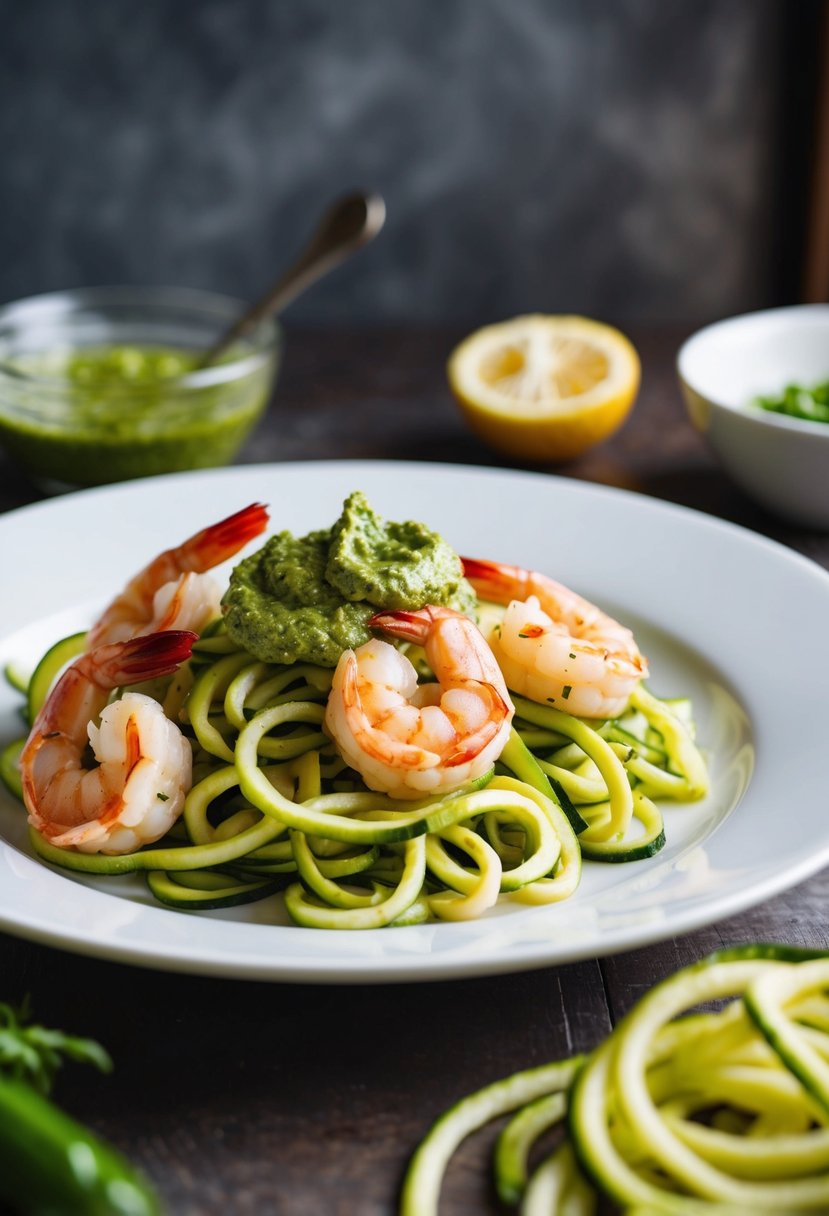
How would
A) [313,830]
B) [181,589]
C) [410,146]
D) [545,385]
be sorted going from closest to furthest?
[313,830] → [181,589] → [545,385] → [410,146]

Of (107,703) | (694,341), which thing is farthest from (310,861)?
(694,341)

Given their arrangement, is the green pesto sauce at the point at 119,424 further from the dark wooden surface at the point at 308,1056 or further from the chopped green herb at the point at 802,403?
the dark wooden surface at the point at 308,1056

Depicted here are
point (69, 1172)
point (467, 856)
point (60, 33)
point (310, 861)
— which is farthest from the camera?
point (60, 33)

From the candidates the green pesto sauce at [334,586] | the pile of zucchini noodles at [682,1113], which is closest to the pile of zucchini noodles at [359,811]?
the green pesto sauce at [334,586]

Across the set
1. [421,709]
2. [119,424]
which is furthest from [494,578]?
[119,424]

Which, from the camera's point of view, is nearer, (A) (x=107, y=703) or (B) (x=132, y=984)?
(B) (x=132, y=984)

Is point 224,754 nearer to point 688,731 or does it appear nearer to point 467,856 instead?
point 467,856

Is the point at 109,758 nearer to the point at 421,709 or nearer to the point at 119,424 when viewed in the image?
the point at 421,709
